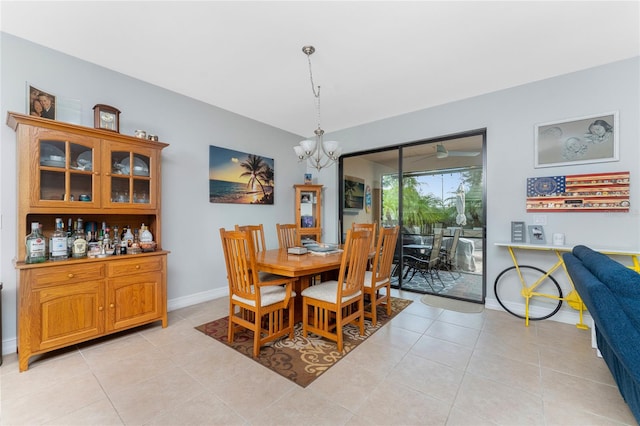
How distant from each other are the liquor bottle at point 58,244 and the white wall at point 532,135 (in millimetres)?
4180

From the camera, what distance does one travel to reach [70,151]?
2275mm

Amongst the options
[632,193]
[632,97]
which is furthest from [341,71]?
[632,193]

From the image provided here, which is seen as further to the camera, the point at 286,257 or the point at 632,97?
the point at 286,257

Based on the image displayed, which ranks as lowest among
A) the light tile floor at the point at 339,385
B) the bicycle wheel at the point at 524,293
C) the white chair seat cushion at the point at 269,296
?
the light tile floor at the point at 339,385

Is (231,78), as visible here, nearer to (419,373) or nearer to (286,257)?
(286,257)

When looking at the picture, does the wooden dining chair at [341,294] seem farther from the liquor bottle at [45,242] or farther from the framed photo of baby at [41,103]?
the framed photo of baby at [41,103]

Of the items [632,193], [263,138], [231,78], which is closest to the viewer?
[632,193]

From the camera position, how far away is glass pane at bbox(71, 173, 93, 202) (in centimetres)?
232

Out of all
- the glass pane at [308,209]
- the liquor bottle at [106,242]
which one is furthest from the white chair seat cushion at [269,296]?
the glass pane at [308,209]

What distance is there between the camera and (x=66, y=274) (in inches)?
85.3

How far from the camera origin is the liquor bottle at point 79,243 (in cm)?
234

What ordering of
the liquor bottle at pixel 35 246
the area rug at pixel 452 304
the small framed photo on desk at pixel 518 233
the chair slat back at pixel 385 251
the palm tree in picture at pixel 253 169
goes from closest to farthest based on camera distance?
the liquor bottle at pixel 35 246
the chair slat back at pixel 385 251
the small framed photo on desk at pixel 518 233
the area rug at pixel 452 304
the palm tree in picture at pixel 253 169

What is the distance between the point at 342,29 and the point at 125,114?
2.47 m

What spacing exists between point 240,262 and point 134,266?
116 cm
